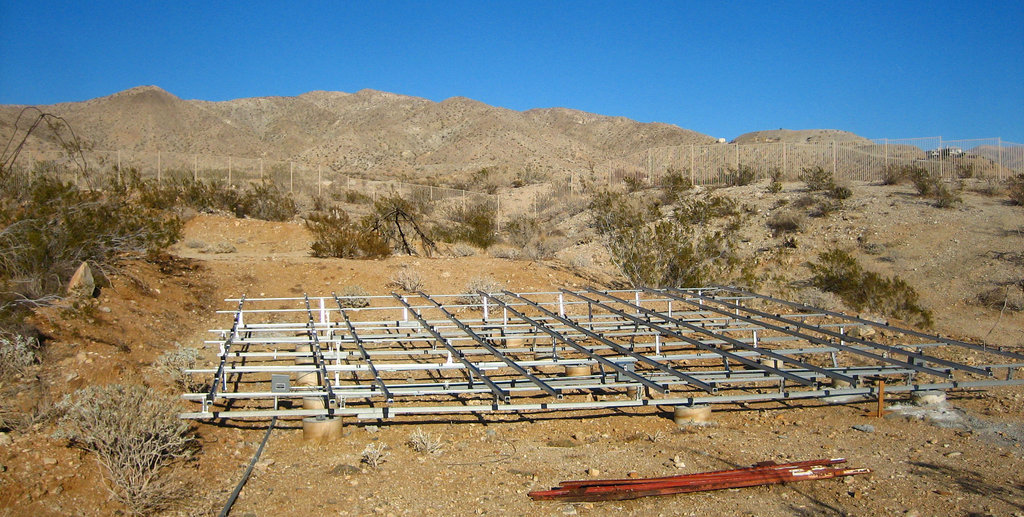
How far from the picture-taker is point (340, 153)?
230ft

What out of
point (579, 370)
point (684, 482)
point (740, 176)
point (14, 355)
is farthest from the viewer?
point (740, 176)

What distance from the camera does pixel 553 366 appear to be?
10922 mm

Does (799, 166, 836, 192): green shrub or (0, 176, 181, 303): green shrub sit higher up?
(799, 166, 836, 192): green shrub

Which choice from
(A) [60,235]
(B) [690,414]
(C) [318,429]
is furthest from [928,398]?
(A) [60,235]

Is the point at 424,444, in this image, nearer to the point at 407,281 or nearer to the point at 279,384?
the point at 279,384

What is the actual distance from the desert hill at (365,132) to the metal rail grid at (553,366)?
50599 millimetres

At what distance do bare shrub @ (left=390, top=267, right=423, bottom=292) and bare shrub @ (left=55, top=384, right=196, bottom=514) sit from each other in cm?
915

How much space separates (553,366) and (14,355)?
6935mm

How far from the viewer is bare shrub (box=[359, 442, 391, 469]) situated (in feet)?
21.5

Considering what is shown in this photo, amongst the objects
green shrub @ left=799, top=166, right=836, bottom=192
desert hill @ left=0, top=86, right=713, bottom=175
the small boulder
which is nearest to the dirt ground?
the small boulder

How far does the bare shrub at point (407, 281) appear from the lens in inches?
620

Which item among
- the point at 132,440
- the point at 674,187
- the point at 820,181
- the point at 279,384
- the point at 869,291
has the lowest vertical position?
the point at 869,291

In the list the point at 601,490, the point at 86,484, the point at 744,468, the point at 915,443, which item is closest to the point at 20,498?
the point at 86,484

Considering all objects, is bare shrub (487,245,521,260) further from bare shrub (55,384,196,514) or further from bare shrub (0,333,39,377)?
bare shrub (55,384,196,514)
